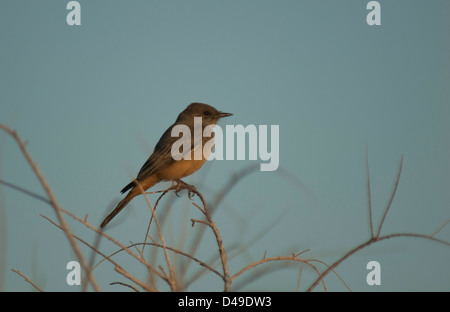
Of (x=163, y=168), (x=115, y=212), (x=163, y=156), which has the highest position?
(x=163, y=156)

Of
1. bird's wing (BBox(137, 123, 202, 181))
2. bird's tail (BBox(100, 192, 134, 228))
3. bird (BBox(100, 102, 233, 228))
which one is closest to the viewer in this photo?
bird's tail (BBox(100, 192, 134, 228))

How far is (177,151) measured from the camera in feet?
19.7

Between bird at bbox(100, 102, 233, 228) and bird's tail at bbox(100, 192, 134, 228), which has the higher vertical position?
bird at bbox(100, 102, 233, 228)

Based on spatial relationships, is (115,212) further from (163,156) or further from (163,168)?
(163,156)

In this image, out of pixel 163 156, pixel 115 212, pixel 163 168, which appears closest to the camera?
pixel 115 212

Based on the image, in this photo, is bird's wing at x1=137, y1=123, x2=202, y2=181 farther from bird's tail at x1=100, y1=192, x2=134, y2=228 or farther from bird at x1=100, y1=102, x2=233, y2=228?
bird's tail at x1=100, y1=192, x2=134, y2=228

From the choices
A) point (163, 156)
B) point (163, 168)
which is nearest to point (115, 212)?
point (163, 168)

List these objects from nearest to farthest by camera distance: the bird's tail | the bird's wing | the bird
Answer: the bird's tail, the bird, the bird's wing

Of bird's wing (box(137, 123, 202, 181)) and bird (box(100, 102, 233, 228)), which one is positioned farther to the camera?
bird's wing (box(137, 123, 202, 181))

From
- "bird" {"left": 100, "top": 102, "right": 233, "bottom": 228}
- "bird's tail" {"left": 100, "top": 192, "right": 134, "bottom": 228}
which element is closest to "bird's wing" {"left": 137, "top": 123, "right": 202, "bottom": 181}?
"bird" {"left": 100, "top": 102, "right": 233, "bottom": 228}

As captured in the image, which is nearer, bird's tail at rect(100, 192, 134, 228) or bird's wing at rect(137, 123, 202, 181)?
bird's tail at rect(100, 192, 134, 228)
